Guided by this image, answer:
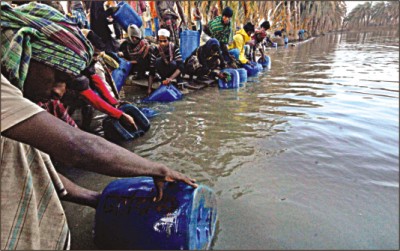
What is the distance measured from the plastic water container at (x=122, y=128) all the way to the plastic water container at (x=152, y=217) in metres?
1.45

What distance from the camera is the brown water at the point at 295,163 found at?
134 cm

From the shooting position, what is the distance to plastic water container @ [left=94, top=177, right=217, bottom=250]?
3.89 ft

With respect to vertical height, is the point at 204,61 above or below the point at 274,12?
below

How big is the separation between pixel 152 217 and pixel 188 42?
494cm

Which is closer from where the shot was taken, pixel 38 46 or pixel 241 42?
pixel 38 46

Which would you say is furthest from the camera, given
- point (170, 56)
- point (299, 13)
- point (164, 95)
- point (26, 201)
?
point (299, 13)

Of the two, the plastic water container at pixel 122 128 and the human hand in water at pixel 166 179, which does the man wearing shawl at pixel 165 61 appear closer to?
the plastic water container at pixel 122 128

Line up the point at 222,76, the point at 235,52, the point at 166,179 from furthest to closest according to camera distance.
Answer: the point at 235,52, the point at 222,76, the point at 166,179

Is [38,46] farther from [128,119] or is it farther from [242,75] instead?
[242,75]

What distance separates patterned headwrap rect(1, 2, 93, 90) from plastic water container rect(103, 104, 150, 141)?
145cm

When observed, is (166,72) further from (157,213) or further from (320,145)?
(157,213)

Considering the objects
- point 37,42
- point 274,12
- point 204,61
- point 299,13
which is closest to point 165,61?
point 204,61

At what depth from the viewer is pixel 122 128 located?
2797 mm

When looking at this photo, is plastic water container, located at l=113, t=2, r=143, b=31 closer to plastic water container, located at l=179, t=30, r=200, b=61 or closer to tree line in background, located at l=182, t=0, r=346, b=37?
plastic water container, located at l=179, t=30, r=200, b=61
